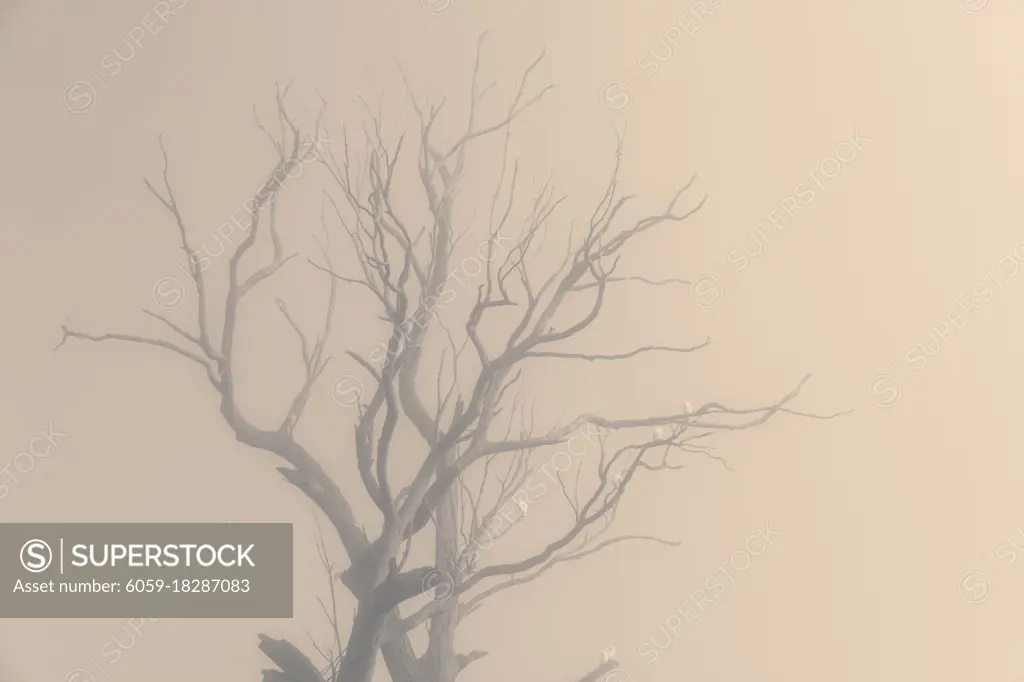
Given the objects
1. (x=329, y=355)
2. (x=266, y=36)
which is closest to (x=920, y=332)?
(x=329, y=355)

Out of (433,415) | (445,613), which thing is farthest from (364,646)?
(433,415)

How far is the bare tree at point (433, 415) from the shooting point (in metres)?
1.69

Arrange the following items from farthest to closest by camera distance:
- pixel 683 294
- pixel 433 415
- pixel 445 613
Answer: pixel 683 294
pixel 433 415
pixel 445 613

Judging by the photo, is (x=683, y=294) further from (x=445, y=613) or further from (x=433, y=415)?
(x=445, y=613)

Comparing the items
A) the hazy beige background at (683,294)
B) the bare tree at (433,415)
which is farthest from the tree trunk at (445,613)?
the hazy beige background at (683,294)

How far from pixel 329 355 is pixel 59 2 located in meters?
1.17

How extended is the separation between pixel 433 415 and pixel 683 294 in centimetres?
76

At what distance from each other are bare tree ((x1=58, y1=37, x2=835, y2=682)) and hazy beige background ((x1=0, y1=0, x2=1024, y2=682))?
85 mm

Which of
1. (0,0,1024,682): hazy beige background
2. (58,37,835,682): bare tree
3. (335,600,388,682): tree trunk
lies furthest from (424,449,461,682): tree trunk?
(0,0,1024,682): hazy beige background

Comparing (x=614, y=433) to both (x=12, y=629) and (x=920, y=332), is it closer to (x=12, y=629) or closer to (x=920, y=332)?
(x=920, y=332)

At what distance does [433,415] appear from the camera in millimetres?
2076

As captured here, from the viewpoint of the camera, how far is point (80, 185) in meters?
2.33

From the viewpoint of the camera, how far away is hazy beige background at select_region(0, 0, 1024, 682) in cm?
227

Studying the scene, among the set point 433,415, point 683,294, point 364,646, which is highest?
point 683,294
